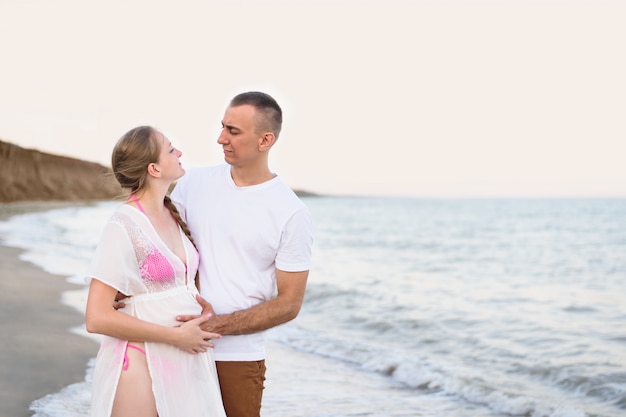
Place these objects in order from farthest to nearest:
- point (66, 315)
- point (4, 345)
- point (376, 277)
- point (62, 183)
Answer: point (62, 183) < point (376, 277) < point (66, 315) < point (4, 345)

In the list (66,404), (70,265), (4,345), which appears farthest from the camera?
(70,265)

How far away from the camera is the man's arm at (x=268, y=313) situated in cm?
282

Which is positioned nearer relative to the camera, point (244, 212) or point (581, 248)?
point (244, 212)

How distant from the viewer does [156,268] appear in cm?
260

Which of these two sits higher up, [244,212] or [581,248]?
[244,212]

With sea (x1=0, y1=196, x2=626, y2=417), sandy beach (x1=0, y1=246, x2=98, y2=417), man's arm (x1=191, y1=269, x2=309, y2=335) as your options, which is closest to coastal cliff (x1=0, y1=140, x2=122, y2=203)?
sea (x1=0, y1=196, x2=626, y2=417)

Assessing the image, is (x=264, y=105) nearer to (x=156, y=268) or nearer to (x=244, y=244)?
(x=244, y=244)

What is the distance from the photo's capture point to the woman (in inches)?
98.4

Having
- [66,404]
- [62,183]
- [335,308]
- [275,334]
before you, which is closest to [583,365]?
[275,334]

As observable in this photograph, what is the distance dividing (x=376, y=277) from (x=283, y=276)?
13.6 meters

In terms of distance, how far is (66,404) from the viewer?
5.24 metres

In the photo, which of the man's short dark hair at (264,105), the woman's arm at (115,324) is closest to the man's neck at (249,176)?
the man's short dark hair at (264,105)

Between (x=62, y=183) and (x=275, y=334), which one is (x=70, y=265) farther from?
(x=62, y=183)

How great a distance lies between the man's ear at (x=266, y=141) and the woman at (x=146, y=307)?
372 mm
